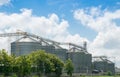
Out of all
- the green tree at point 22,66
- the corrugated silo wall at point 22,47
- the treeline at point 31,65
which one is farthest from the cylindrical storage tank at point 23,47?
the green tree at point 22,66

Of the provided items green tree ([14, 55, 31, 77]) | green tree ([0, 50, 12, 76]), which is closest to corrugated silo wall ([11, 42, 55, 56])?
green tree ([14, 55, 31, 77])

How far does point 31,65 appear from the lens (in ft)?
325

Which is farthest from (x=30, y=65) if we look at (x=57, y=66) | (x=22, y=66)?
(x=57, y=66)

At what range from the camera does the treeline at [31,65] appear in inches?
3374

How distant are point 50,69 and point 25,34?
263 feet

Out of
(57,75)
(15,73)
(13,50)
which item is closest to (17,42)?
(13,50)

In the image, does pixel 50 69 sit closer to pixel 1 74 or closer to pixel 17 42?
pixel 1 74

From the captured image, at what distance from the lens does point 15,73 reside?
9356cm

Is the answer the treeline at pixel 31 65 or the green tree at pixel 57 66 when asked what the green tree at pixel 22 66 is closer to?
the treeline at pixel 31 65

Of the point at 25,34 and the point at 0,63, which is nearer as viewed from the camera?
the point at 0,63

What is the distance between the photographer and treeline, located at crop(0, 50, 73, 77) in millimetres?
85688

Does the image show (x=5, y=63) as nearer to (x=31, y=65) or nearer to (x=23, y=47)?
(x=31, y=65)

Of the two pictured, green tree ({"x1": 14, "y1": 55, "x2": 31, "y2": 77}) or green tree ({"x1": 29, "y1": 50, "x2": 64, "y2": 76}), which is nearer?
green tree ({"x1": 14, "y1": 55, "x2": 31, "y2": 77})

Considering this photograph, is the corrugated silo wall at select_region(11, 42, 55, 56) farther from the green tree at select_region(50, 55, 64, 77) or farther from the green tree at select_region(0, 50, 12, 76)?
the green tree at select_region(0, 50, 12, 76)
